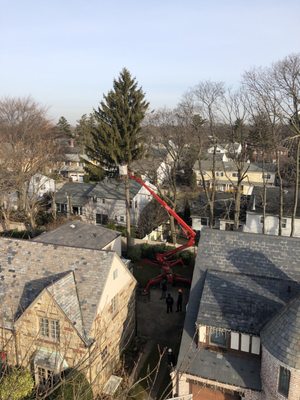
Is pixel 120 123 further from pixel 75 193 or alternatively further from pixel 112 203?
pixel 75 193

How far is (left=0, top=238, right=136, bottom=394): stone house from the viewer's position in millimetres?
17281

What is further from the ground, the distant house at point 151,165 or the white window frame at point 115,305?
the distant house at point 151,165

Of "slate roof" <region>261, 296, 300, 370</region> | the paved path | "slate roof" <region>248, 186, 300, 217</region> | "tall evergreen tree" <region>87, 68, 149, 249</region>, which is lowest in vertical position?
the paved path

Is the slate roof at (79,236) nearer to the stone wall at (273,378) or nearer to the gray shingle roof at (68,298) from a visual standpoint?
the gray shingle roof at (68,298)

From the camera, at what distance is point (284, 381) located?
553 inches

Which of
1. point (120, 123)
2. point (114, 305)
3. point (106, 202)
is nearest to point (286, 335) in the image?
point (114, 305)

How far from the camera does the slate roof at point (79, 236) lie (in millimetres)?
28005

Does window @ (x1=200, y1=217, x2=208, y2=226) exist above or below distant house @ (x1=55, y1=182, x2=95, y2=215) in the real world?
below

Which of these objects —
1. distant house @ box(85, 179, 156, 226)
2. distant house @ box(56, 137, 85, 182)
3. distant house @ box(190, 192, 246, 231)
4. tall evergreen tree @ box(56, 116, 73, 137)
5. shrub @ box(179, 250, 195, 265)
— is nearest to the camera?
shrub @ box(179, 250, 195, 265)

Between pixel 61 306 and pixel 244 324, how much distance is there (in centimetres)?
905

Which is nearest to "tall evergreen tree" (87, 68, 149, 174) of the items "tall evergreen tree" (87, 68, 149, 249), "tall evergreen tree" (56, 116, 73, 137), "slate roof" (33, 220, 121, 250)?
"tall evergreen tree" (87, 68, 149, 249)

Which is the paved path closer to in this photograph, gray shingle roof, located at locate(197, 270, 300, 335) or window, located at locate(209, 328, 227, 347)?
window, located at locate(209, 328, 227, 347)

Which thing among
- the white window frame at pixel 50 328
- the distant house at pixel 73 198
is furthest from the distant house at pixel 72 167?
the white window frame at pixel 50 328

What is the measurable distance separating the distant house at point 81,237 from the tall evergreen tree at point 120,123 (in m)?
7.16
